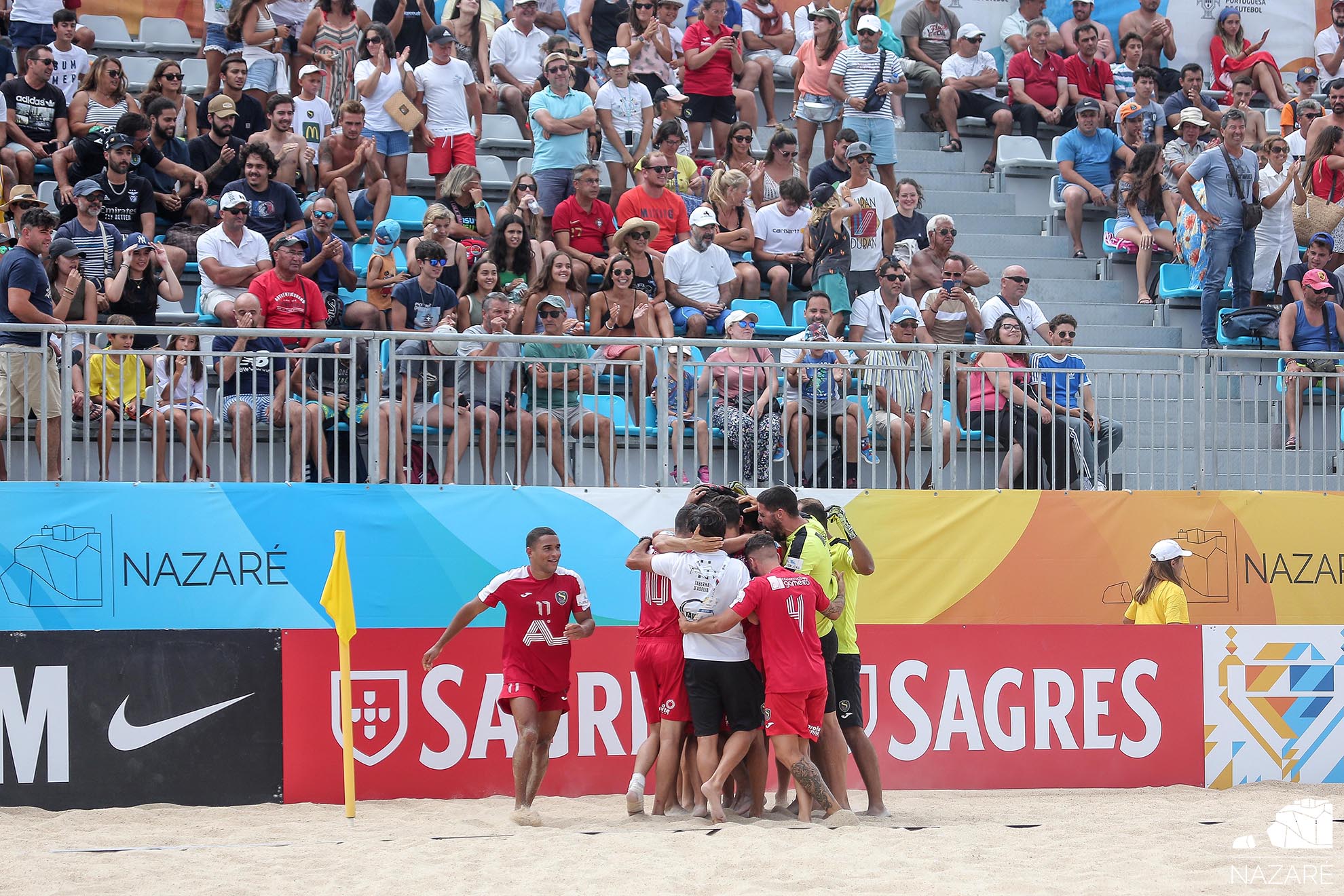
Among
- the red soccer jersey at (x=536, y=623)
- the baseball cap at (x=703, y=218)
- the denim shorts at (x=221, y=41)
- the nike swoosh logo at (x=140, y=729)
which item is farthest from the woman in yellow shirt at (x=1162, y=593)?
the denim shorts at (x=221, y=41)

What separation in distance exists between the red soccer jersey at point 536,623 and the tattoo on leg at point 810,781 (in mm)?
1543

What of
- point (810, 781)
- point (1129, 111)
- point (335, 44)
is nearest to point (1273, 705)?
point (810, 781)

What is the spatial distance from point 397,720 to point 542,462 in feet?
7.77

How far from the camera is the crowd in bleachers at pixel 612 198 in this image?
11.6 metres

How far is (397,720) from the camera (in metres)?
10.1

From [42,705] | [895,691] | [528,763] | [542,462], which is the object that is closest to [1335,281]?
[895,691]

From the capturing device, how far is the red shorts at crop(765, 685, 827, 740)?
8.88 meters

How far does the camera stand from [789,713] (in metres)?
8.89

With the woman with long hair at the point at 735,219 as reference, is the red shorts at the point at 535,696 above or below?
below

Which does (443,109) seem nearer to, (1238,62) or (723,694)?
(723,694)

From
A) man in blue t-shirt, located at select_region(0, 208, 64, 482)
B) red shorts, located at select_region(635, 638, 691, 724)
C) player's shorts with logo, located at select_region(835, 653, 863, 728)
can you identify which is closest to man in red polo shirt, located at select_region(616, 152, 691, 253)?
man in blue t-shirt, located at select_region(0, 208, 64, 482)

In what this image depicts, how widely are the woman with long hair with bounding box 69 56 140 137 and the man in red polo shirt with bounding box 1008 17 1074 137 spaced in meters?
10.0

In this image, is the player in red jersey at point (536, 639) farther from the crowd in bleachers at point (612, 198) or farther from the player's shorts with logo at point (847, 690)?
the crowd in bleachers at point (612, 198)

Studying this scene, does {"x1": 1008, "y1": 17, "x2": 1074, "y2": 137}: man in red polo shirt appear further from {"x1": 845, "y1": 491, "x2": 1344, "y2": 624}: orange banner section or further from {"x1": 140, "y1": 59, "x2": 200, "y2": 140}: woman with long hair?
{"x1": 140, "y1": 59, "x2": 200, "y2": 140}: woman with long hair
